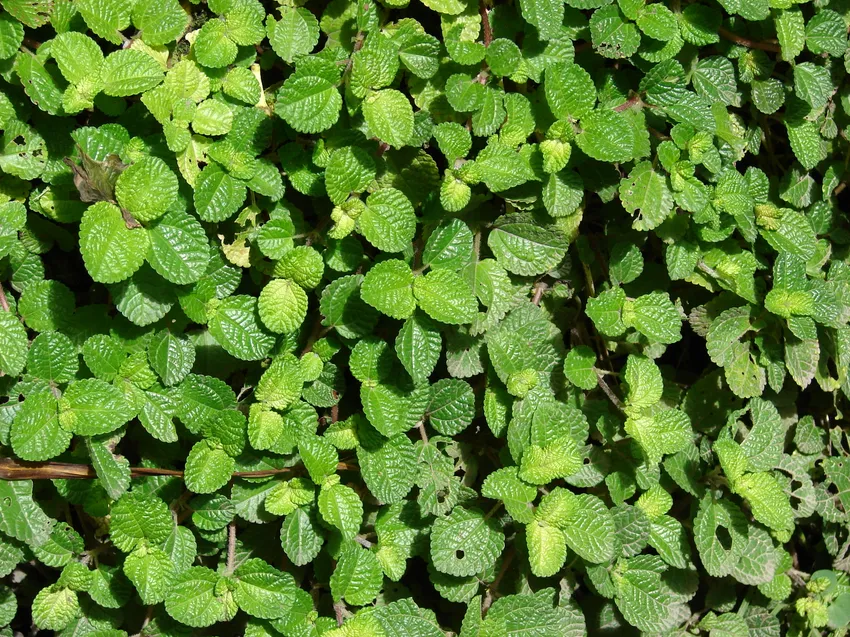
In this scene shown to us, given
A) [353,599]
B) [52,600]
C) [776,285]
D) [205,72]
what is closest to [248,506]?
[353,599]

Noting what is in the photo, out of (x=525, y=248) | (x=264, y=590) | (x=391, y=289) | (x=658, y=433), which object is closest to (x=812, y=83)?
(x=525, y=248)

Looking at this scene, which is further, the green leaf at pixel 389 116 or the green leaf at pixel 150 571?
A: the green leaf at pixel 150 571

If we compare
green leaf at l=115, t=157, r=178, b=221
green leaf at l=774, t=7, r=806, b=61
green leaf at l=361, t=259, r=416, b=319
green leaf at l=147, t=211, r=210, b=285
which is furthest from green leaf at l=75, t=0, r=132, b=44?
green leaf at l=774, t=7, r=806, b=61

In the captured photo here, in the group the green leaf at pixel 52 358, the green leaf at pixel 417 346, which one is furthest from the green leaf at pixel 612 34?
the green leaf at pixel 52 358

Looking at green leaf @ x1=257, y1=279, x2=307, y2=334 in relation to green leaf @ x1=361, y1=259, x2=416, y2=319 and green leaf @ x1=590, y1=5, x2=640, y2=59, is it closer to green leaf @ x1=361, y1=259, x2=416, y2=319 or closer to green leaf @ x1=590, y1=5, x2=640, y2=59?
green leaf @ x1=361, y1=259, x2=416, y2=319

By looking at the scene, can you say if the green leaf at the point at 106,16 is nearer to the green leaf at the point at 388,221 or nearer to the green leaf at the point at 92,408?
the green leaf at the point at 388,221

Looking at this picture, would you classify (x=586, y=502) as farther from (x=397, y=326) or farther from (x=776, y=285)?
(x=776, y=285)

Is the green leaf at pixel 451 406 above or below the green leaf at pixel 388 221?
below

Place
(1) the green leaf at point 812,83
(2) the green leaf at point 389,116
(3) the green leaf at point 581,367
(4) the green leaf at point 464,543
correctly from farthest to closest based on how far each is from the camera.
Answer: (1) the green leaf at point 812,83, (3) the green leaf at point 581,367, (4) the green leaf at point 464,543, (2) the green leaf at point 389,116

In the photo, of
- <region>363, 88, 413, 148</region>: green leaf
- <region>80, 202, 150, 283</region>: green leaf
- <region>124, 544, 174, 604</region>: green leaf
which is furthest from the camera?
<region>124, 544, 174, 604</region>: green leaf
